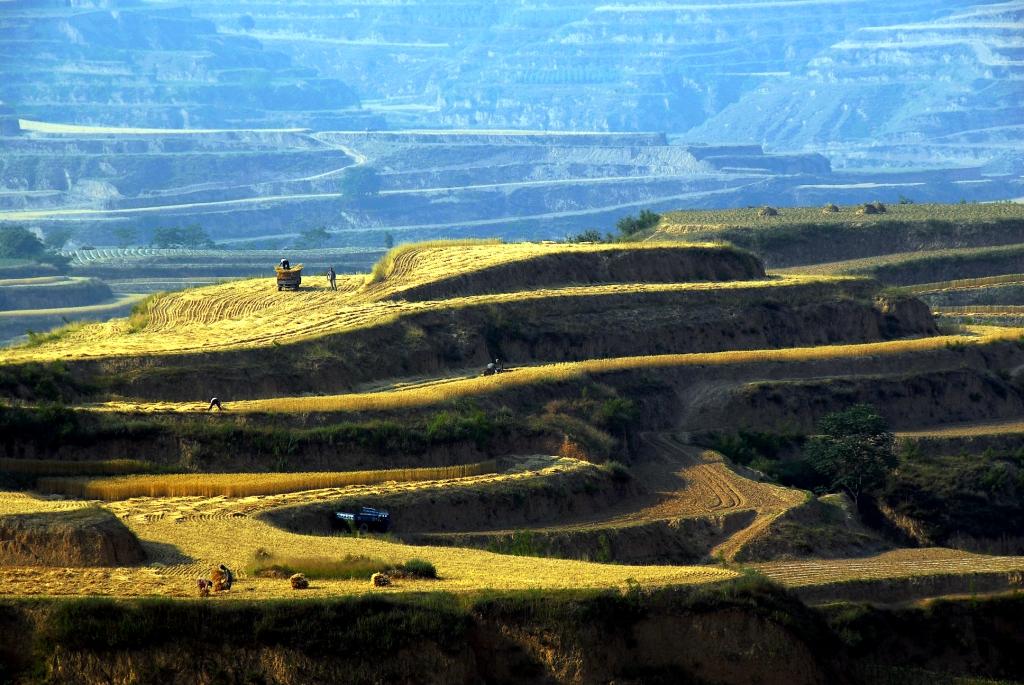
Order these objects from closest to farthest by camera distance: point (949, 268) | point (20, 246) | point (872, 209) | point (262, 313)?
point (262, 313) → point (949, 268) → point (872, 209) → point (20, 246)

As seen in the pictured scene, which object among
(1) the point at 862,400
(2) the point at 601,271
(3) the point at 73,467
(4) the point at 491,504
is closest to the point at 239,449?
(3) the point at 73,467

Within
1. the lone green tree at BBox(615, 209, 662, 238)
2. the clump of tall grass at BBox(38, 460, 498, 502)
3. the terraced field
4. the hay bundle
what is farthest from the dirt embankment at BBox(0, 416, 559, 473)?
the lone green tree at BBox(615, 209, 662, 238)

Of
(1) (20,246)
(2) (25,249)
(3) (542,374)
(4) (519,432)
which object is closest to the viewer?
(4) (519,432)

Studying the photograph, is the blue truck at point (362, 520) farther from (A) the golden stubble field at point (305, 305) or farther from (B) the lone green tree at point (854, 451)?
(B) the lone green tree at point (854, 451)

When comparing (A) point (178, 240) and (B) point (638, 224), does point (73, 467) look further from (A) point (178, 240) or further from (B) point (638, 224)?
(A) point (178, 240)

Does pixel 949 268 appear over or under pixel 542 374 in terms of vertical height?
under

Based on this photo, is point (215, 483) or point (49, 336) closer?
point (215, 483)

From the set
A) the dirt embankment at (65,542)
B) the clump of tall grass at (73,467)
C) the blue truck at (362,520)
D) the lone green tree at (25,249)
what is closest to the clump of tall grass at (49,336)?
the clump of tall grass at (73,467)

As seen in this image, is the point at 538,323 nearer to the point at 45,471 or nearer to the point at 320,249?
the point at 45,471
